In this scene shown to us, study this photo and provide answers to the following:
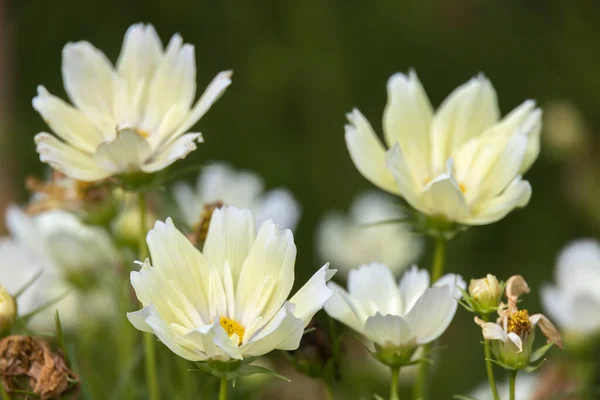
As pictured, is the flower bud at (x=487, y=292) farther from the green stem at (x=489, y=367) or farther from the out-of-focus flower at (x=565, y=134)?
the out-of-focus flower at (x=565, y=134)

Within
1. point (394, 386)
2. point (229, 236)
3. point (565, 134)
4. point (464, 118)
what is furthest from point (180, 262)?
point (565, 134)

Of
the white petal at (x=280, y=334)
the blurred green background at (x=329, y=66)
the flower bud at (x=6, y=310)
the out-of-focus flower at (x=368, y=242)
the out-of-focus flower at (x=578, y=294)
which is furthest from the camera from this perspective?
the blurred green background at (x=329, y=66)

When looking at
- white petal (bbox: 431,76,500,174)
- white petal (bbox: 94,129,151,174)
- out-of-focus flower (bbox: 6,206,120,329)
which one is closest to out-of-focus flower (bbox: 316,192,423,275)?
out-of-focus flower (bbox: 6,206,120,329)

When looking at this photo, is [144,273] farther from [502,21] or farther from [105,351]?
[502,21]

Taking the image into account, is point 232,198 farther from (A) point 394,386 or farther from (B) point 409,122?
(A) point 394,386

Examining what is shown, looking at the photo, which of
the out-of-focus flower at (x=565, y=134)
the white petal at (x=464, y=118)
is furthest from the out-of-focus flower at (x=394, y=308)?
the out-of-focus flower at (x=565, y=134)
